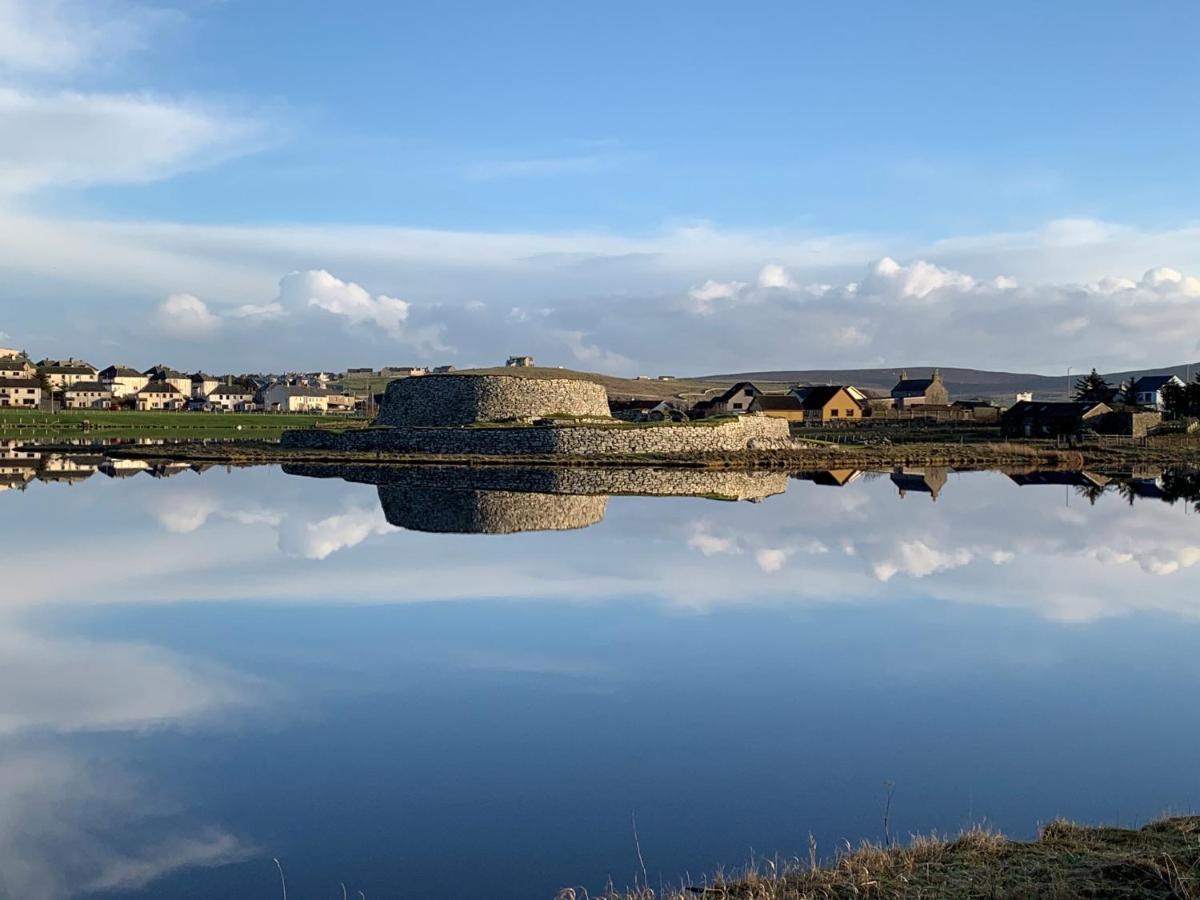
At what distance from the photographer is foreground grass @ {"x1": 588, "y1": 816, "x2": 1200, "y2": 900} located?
5391 mm

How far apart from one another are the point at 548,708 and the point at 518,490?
79.7 ft

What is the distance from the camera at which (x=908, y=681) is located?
434 inches

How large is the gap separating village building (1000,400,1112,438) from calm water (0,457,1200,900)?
44982 millimetres

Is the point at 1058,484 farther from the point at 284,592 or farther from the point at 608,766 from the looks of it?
the point at 608,766

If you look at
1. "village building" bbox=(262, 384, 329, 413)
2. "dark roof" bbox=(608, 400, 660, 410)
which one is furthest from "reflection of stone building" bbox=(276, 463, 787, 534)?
"village building" bbox=(262, 384, 329, 413)

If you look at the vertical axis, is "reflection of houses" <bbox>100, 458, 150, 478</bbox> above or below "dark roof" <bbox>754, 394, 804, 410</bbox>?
below

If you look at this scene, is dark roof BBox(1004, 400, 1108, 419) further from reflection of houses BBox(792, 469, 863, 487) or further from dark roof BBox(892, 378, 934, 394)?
dark roof BBox(892, 378, 934, 394)

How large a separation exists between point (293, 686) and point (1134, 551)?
1719 cm

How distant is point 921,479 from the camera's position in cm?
4253

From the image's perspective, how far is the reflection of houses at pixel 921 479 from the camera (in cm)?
3761

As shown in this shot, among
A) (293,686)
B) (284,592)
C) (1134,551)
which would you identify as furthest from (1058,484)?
(293,686)

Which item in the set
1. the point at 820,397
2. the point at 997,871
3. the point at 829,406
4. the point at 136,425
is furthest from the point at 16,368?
the point at 997,871

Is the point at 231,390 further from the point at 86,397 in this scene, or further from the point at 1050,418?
the point at 1050,418

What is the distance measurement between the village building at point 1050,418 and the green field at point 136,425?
41306mm
